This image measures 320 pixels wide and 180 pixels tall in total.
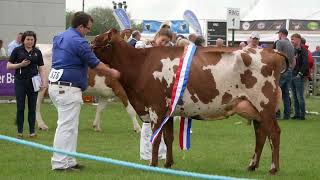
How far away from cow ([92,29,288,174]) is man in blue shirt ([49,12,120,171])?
461 millimetres

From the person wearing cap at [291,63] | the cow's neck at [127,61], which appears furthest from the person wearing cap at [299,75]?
the cow's neck at [127,61]

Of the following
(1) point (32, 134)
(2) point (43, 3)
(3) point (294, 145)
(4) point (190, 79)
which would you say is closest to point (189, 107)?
(4) point (190, 79)

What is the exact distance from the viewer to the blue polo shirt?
29.5 ft

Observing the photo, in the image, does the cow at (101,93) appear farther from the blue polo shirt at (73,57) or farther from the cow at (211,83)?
the blue polo shirt at (73,57)

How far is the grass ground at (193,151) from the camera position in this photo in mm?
9172

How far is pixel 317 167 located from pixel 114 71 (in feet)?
10.9

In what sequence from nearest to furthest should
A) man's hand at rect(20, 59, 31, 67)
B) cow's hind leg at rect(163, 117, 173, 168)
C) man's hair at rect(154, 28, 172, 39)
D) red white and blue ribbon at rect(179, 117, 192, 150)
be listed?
1. cow's hind leg at rect(163, 117, 173, 168)
2. red white and blue ribbon at rect(179, 117, 192, 150)
3. man's hair at rect(154, 28, 172, 39)
4. man's hand at rect(20, 59, 31, 67)

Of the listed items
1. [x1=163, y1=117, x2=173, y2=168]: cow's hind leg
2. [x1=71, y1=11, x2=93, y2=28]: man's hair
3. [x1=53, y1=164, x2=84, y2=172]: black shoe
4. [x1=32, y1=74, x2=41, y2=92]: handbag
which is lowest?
[x1=53, y1=164, x2=84, y2=172]: black shoe

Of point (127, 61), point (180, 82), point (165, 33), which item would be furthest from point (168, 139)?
point (165, 33)

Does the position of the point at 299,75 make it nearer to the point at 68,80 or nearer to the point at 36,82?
the point at 36,82

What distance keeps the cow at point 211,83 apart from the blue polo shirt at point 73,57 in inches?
21.0

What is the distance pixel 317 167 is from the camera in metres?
9.91

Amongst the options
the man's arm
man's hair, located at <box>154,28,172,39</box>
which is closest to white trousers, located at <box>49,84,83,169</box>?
the man's arm

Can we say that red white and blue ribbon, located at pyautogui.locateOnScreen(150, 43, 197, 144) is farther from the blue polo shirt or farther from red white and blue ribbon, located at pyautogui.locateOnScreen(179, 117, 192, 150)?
the blue polo shirt
